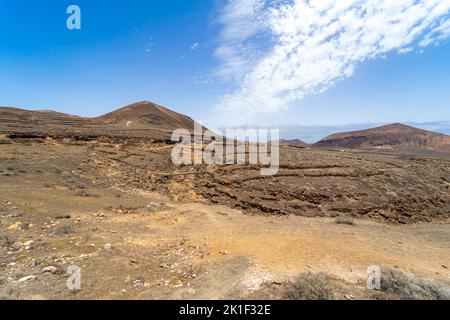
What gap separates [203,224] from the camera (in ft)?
38.4

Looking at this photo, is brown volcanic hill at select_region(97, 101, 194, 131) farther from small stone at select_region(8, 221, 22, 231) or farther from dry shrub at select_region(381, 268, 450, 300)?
dry shrub at select_region(381, 268, 450, 300)

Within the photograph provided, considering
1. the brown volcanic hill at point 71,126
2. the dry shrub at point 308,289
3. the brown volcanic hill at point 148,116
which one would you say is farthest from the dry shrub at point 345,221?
the brown volcanic hill at point 148,116

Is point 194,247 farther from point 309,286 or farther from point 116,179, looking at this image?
point 116,179

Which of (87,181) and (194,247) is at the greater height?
(87,181)

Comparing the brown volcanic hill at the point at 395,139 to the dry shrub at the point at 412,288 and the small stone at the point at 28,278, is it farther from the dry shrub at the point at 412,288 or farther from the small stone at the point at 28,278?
the small stone at the point at 28,278

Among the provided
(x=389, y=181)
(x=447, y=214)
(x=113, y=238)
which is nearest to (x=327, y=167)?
(x=389, y=181)

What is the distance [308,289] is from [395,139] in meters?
85.7

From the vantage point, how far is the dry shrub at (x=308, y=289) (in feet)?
17.8

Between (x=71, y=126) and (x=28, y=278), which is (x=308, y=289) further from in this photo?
(x=71, y=126)

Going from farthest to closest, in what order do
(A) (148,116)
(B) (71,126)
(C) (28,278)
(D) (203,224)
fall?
(A) (148,116) → (B) (71,126) → (D) (203,224) → (C) (28,278)

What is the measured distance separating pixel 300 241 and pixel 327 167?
12900 mm

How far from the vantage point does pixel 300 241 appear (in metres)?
9.74

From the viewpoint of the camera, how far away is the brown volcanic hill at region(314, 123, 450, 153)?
6981cm

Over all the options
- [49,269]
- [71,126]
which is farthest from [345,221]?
[71,126]
